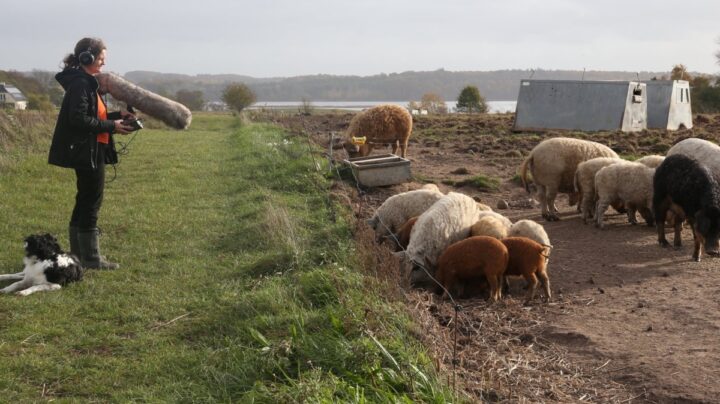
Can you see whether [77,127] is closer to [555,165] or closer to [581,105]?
[555,165]

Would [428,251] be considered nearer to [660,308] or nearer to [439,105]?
[660,308]

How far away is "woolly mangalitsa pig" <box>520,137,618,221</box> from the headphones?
6.92 meters

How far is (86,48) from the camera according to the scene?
7.87 m

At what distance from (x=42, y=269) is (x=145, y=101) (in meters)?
8.37

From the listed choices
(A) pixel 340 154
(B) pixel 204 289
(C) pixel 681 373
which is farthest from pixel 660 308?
(A) pixel 340 154

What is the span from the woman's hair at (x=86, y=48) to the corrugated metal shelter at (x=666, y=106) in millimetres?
25104

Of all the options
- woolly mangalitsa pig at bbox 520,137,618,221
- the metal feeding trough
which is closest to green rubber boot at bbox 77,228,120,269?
the metal feeding trough

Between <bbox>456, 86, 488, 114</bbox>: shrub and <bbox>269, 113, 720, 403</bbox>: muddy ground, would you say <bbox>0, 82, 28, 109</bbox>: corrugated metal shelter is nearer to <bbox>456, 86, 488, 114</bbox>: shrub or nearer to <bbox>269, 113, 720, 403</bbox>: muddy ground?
<bbox>269, 113, 720, 403</bbox>: muddy ground

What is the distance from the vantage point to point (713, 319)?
6641 millimetres

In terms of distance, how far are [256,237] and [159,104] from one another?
707cm

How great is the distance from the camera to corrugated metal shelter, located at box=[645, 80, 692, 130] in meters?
28.6

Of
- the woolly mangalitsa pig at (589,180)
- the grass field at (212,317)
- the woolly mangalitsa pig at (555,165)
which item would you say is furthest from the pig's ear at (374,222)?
the woolly mangalitsa pig at (589,180)

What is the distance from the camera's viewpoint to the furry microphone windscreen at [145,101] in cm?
1479

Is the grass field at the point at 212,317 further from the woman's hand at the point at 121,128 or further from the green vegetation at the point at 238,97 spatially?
the green vegetation at the point at 238,97
